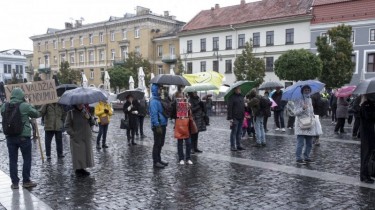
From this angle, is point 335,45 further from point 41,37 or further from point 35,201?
point 41,37

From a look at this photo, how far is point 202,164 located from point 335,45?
25755mm

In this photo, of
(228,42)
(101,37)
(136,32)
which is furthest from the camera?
(101,37)

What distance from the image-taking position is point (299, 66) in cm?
3188

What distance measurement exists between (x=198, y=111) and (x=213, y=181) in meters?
3.12

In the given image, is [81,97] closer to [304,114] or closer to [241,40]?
[304,114]

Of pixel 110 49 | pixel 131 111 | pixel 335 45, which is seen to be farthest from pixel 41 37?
pixel 131 111

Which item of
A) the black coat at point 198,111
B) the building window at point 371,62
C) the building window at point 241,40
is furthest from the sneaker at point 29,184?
the building window at point 241,40

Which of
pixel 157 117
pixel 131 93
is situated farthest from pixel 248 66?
pixel 157 117

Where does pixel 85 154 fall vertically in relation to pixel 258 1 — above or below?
below

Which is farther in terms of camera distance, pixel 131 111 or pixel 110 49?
pixel 110 49

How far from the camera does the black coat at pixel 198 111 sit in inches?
396

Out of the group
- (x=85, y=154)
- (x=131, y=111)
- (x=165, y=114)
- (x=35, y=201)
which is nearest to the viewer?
(x=35, y=201)

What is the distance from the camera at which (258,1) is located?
4625cm

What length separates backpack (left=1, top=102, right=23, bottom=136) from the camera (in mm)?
6793
